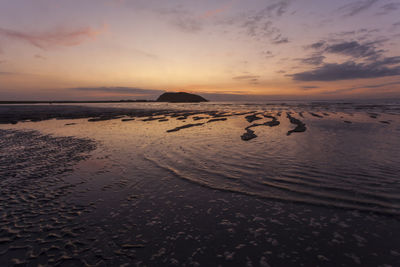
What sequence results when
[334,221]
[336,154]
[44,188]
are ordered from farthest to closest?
[336,154] → [44,188] → [334,221]

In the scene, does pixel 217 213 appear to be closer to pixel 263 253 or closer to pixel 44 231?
pixel 263 253

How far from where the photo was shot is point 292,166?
11.3 metres

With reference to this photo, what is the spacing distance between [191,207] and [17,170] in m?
10.00

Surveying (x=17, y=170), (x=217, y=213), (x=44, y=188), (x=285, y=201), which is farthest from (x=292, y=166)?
(x=17, y=170)

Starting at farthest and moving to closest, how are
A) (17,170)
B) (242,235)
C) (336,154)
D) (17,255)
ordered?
(336,154), (17,170), (242,235), (17,255)

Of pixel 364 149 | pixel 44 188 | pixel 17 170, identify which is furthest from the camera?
pixel 364 149

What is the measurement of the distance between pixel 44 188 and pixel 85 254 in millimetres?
5374

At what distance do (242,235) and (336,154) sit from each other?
11236 millimetres

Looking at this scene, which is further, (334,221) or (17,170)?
(17,170)

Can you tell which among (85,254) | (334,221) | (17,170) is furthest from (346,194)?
(17,170)

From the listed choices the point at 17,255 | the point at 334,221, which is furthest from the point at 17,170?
the point at 334,221

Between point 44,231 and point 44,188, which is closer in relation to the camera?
point 44,231

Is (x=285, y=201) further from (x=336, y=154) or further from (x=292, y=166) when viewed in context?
(x=336, y=154)

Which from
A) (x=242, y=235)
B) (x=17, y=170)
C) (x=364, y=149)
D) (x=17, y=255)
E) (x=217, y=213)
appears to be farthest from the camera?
(x=364, y=149)
